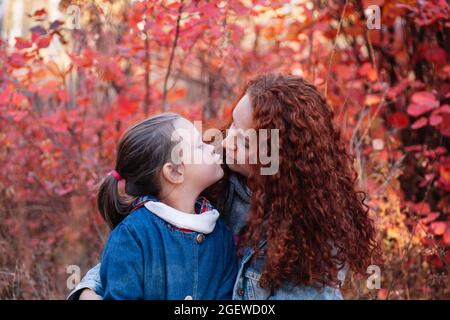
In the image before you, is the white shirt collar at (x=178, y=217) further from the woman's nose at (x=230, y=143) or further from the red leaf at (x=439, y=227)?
the red leaf at (x=439, y=227)

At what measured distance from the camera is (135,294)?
81.7 inches

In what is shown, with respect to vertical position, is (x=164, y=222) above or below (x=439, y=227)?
above

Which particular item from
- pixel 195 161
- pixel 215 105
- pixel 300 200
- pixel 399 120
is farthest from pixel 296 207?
pixel 215 105

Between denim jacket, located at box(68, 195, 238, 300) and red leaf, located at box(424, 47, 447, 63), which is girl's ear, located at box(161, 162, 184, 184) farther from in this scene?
red leaf, located at box(424, 47, 447, 63)

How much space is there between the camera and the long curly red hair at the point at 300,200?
2062mm

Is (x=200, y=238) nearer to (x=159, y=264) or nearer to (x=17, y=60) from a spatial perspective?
(x=159, y=264)

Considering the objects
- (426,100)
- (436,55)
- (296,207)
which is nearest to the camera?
(296,207)

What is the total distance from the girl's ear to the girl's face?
0.02 metres

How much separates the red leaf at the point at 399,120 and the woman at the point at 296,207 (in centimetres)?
177

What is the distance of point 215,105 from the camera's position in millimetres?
4859

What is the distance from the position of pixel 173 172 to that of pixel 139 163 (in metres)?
0.13

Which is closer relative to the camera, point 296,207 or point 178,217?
point 296,207
